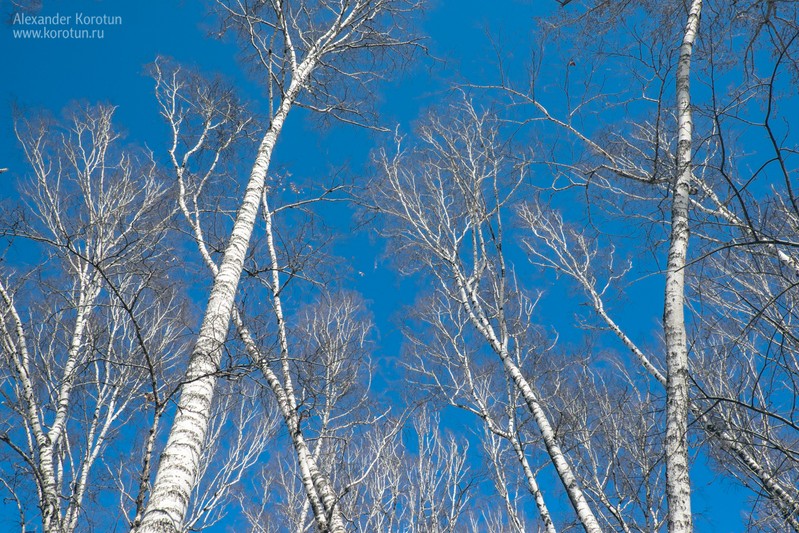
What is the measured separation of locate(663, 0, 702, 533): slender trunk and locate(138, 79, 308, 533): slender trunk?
2036 mm

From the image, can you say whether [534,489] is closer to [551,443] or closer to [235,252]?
[551,443]

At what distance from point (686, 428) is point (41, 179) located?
24.1 ft

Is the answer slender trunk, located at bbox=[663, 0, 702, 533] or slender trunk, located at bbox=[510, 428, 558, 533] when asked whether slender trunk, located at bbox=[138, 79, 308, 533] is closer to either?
slender trunk, located at bbox=[663, 0, 702, 533]

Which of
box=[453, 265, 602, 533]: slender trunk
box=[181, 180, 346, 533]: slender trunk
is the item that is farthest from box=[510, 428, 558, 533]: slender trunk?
box=[181, 180, 346, 533]: slender trunk

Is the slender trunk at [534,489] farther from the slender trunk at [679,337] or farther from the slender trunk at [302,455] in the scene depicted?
the slender trunk at [679,337]

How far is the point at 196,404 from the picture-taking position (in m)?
2.79

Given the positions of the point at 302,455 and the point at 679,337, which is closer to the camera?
the point at 679,337

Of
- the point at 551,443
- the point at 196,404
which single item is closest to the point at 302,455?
the point at 196,404

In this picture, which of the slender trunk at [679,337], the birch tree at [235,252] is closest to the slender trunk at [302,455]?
the birch tree at [235,252]

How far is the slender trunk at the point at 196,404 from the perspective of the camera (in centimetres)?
233

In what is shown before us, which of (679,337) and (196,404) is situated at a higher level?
(196,404)

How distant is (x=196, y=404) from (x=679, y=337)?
2.49 metres

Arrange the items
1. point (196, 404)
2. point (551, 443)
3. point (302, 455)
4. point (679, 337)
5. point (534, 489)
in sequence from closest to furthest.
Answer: point (679, 337) → point (196, 404) → point (302, 455) → point (551, 443) → point (534, 489)

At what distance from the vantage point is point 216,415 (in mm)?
9195
